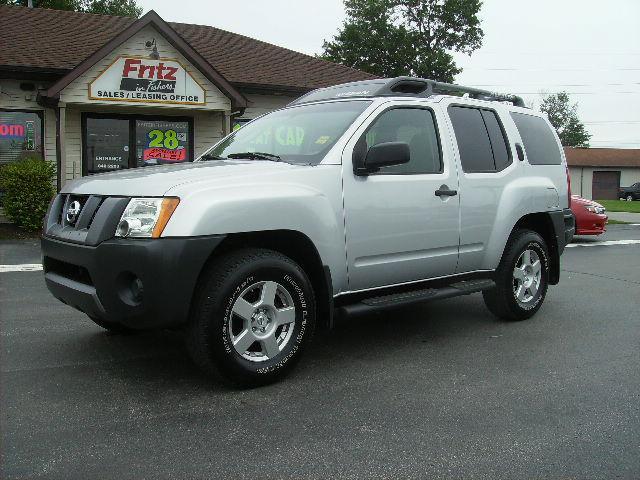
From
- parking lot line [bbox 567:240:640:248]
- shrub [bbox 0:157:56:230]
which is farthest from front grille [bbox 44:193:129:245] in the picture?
parking lot line [bbox 567:240:640:248]

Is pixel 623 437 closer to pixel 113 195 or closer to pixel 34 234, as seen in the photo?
pixel 113 195

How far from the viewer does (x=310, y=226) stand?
4.04 meters

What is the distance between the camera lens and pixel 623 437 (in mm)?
3254

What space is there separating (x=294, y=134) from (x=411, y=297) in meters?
1.52

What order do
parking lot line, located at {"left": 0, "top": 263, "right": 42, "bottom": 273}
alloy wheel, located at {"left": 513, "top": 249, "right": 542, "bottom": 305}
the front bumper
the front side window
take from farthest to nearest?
the front side window, parking lot line, located at {"left": 0, "top": 263, "right": 42, "bottom": 273}, alloy wheel, located at {"left": 513, "top": 249, "right": 542, "bottom": 305}, the front bumper

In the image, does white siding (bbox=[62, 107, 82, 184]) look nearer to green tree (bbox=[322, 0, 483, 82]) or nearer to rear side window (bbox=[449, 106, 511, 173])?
rear side window (bbox=[449, 106, 511, 173])

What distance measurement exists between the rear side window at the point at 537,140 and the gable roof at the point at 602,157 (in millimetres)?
56182

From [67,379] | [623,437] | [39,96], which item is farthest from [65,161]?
[623,437]

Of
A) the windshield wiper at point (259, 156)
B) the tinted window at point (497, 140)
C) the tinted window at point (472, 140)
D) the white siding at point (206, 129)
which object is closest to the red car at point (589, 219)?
the tinted window at point (497, 140)

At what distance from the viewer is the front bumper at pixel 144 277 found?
11.3 feet

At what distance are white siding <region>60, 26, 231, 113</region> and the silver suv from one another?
10379 millimetres

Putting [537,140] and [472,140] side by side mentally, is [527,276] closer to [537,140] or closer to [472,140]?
[537,140]

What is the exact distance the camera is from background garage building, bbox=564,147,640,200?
59688 mm

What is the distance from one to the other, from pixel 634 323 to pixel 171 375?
426cm
